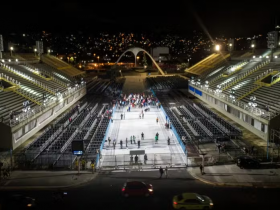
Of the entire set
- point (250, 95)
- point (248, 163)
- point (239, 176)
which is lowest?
point (239, 176)

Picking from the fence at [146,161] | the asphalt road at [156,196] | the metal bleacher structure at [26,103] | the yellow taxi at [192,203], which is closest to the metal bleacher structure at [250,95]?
the fence at [146,161]

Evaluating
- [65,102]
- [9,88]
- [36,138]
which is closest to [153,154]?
[36,138]

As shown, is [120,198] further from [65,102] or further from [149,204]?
[65,102]

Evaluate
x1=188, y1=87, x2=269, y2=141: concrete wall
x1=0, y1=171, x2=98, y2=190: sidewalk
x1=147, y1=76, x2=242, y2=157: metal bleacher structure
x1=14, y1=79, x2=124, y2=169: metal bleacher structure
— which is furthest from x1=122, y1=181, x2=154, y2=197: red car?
x1=188, y1=87, x2=269, y2=141: concrete wall

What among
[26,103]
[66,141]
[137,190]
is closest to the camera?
[137,190]

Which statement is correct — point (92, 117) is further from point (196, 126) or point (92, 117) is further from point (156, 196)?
point (156, 196)

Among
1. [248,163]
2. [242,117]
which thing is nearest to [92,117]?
[242,117]
